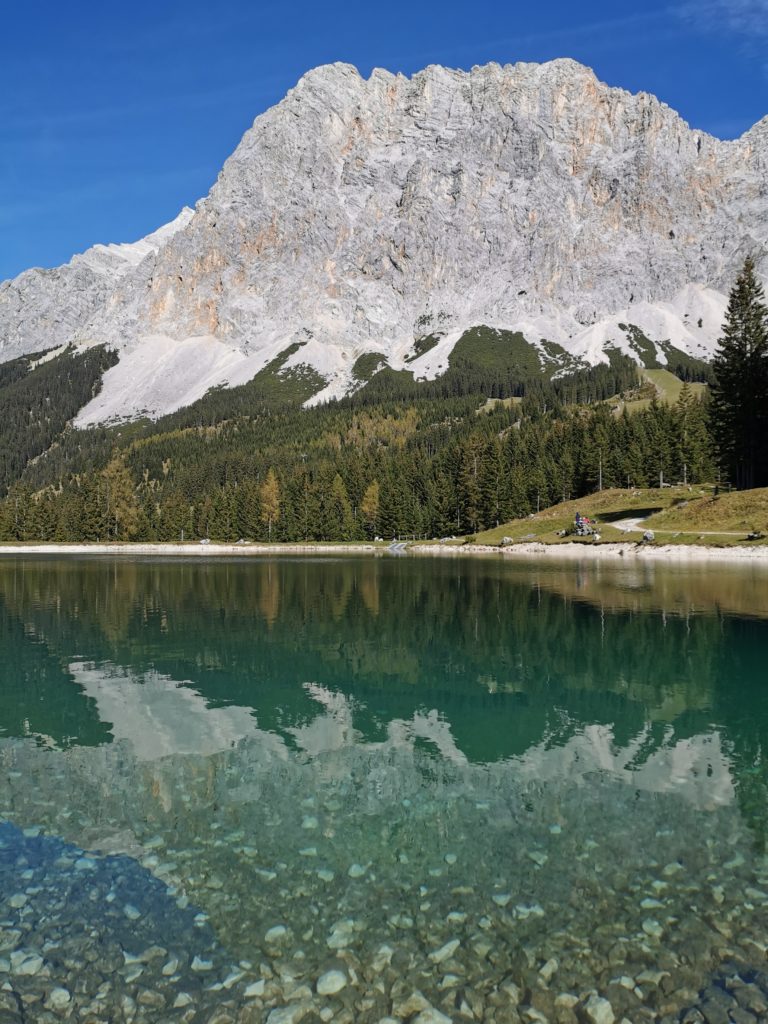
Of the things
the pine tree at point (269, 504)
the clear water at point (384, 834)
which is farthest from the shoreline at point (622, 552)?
the pine tree at point (269, 504)

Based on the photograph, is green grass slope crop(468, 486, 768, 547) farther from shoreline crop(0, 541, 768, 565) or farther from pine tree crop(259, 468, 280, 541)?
pine tree crop(259, 468, 280, 541)

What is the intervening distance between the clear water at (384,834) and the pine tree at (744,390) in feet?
252

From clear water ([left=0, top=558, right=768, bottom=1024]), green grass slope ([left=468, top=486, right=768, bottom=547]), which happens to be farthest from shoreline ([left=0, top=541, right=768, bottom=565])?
clear water ([left=0, top=558, right=768, bottom=1024])

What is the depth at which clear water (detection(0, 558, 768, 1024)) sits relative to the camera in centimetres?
871

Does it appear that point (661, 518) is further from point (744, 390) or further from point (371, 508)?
point (371, 508)

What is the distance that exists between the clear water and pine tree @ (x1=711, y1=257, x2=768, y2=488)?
76.8 m

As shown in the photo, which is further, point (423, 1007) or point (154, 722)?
point (154, 722)

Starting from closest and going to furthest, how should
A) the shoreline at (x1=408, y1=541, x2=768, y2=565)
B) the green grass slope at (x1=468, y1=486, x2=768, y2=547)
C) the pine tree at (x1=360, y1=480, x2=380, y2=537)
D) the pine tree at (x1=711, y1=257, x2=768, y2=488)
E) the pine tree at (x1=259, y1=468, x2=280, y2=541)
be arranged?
1. the shoreline at (x1=408, y1=541, x2=768, y2=565)
2. the green grass slope at (x1=468, y1=486, x2=768, y2=547)
3. the pine tree at (x1=711, y1=257, x2=768, y2=488)
4. the pine tree at (x1=360, y1=480, x2=380, y2=537)
5. the pine tree at (x1=259, y1=468, x2=280, y2=541)

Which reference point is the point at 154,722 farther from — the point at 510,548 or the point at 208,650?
the point at 510,548

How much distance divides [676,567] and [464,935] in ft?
227

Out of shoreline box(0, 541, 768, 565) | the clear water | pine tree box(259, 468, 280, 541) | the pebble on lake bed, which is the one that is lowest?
shoreline box(0, 541, 768, 565)

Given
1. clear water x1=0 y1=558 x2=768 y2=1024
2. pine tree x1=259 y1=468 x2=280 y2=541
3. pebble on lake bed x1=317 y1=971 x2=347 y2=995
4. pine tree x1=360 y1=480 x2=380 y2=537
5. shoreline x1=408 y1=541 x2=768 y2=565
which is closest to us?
pebble on lake bed x1=317 y1=971 x2=347 y2=995

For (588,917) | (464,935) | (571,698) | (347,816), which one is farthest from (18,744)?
(571,698)

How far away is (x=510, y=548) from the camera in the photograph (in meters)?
115
